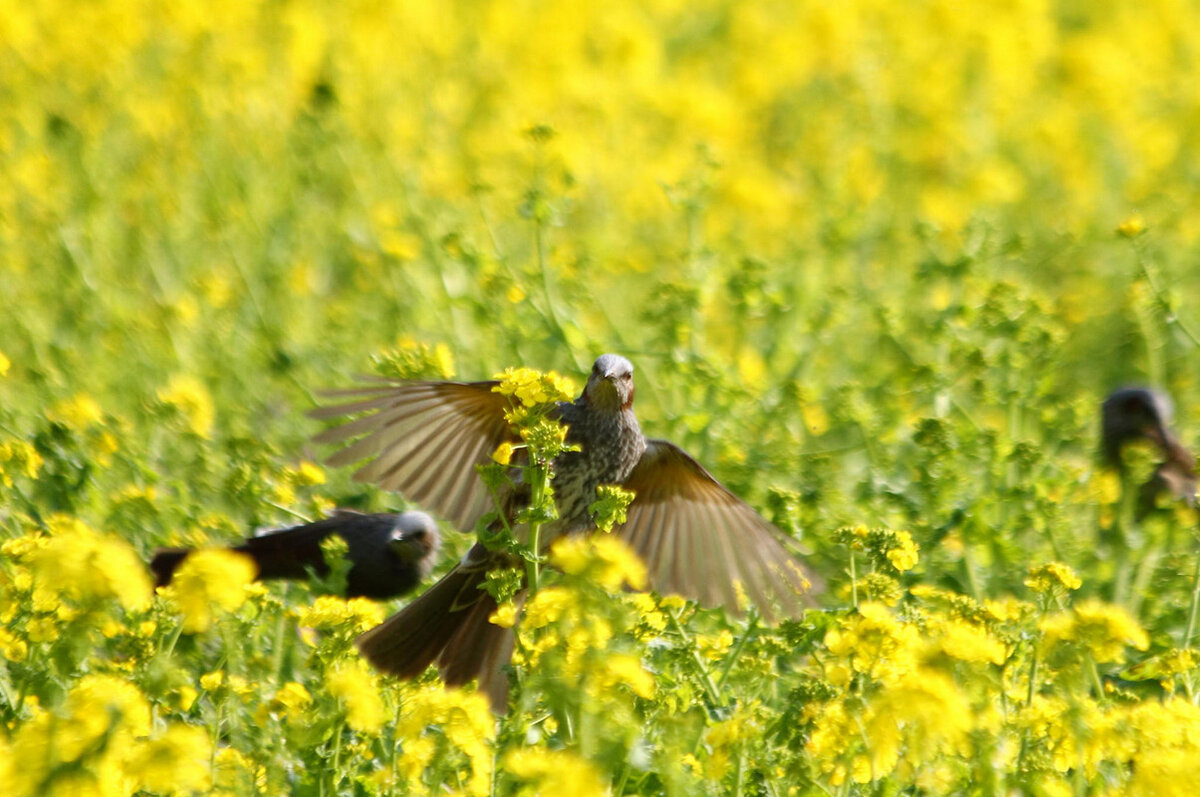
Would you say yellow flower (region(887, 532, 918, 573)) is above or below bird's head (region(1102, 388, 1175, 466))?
below

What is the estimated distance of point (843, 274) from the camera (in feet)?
24.1

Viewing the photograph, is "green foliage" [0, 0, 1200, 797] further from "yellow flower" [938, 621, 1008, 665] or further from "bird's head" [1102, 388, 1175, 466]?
"bird's head" [1102, 388, 1175, 466]

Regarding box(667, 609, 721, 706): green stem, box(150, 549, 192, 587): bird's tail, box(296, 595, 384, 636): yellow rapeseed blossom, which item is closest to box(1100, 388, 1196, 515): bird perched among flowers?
box(667, 609, 721, 706): green stem

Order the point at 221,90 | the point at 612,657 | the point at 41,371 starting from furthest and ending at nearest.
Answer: the point at 221,90 < the point at 41,371 < the point at 612,657

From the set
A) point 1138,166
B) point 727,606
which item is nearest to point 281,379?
point 727,606

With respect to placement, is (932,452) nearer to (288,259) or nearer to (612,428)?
(612,428)

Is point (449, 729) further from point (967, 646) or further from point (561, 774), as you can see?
point (967, 646)

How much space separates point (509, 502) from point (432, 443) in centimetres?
25

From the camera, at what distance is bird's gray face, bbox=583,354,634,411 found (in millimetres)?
3820

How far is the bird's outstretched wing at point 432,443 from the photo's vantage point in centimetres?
387

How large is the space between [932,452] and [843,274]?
11.0 ft

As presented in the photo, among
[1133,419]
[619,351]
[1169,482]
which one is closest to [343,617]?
[619,351]

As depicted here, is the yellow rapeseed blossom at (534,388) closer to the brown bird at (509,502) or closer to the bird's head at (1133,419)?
the brown bird at (509,502)

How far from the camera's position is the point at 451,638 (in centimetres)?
396
